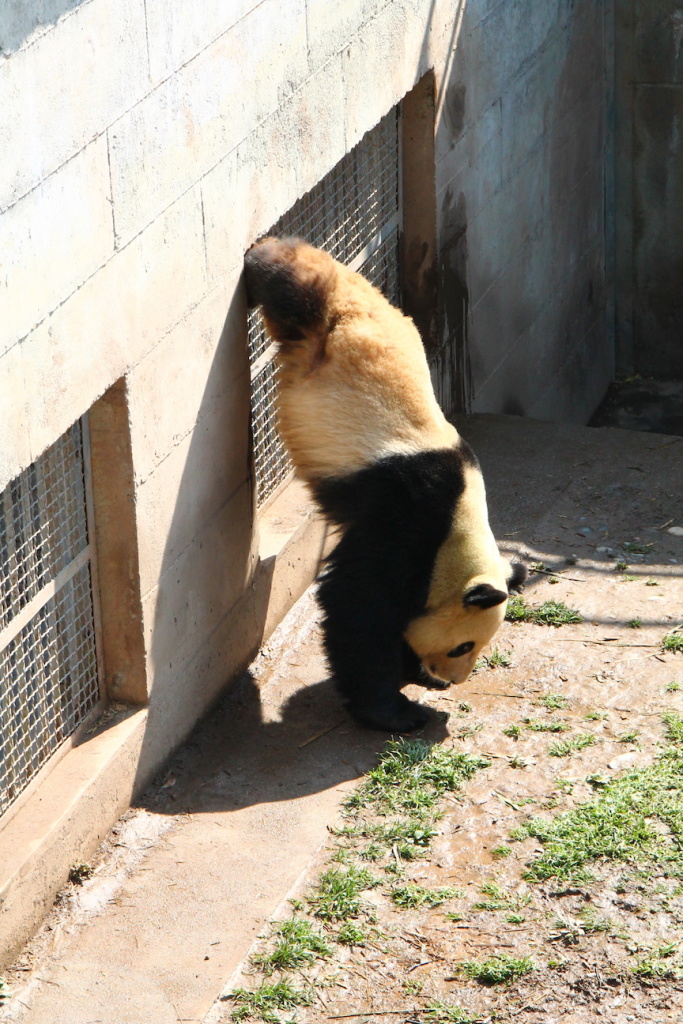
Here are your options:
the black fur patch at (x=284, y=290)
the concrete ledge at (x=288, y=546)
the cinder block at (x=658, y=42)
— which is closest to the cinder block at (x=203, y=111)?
the black fur patch at (x=284, y=290)

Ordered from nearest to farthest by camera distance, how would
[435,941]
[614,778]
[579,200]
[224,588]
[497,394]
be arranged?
[435,941] → [614,778] → [224,588] → [497,394] → [579,200]

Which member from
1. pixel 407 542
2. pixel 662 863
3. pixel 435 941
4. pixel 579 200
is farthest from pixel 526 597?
pixel 579 200

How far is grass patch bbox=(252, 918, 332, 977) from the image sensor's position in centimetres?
475

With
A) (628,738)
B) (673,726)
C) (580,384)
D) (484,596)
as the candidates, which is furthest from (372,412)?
(580,384)

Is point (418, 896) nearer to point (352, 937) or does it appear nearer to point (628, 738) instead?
point (352, 937)

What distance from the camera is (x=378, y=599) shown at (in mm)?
5984

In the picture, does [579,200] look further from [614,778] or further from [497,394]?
[614,778]

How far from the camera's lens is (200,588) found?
593 cm

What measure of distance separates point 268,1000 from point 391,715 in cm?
175

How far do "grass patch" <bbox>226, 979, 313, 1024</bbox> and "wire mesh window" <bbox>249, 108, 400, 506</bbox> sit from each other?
9.20ft

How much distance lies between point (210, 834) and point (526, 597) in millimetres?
2370

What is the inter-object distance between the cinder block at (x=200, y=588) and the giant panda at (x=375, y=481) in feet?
1.35

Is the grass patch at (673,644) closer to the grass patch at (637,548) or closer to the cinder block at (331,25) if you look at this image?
the grass patch at (637,548)

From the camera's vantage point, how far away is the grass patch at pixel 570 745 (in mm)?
5938
